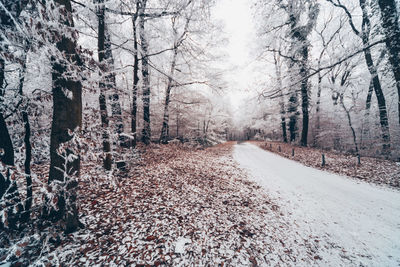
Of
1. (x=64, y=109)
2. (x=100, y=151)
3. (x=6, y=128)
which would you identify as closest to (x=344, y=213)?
(x=100, y=151)

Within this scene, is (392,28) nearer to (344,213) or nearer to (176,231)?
(344,213)

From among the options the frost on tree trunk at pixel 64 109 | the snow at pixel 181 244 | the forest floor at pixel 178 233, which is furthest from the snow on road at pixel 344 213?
the frost on tree trunk at pixel 64 109

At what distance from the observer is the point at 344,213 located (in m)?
4.15

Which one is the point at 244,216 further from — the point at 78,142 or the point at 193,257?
the point at 78,142

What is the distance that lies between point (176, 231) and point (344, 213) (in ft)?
16.2

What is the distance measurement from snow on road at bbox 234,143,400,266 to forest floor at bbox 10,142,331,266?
0.41 m

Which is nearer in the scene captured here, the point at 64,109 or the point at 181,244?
the point at 64,109

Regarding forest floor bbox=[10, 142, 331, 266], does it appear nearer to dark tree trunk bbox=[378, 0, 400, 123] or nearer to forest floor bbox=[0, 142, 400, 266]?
forest floor bbox=[0, 142, 400, 266]

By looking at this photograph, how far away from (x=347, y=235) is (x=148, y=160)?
7.84m

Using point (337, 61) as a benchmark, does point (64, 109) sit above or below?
below

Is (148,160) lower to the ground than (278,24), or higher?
lower

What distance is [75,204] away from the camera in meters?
2.87

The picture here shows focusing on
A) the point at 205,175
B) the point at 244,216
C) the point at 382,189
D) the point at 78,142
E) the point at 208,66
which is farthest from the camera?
the point at 208,66

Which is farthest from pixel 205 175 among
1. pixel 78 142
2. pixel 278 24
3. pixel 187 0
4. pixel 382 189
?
pixel 278 24
